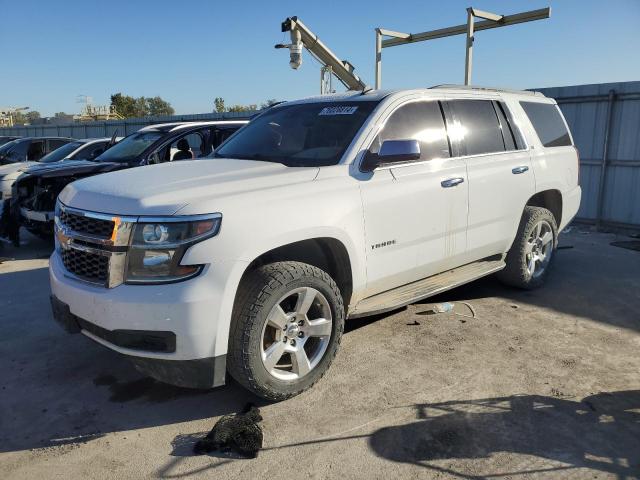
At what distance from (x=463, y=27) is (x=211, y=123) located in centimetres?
683

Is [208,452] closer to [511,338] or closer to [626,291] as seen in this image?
[511,338]

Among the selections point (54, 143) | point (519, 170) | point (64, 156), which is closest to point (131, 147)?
point (64, 156)

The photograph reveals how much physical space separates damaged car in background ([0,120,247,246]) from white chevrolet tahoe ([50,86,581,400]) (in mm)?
3865

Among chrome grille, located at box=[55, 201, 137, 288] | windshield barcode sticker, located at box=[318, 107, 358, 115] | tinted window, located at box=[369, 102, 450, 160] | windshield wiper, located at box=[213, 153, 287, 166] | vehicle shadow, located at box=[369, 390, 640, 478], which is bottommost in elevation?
vehicle shadow, located at box=[369, 390, 640, 478]

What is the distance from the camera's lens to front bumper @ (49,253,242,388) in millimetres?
2883

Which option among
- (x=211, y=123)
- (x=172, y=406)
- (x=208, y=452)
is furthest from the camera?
(x=211, y=123)

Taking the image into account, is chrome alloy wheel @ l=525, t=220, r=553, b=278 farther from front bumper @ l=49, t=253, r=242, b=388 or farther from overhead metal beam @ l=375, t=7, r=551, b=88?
overhead metal beam @ l=375, t=7, r=551, b=88

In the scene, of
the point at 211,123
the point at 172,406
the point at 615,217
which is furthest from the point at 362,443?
the point at 615,217

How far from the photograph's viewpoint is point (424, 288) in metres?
4.33

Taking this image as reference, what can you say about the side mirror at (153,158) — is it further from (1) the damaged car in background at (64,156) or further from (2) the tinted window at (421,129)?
(2) the tinted window at (421,129)

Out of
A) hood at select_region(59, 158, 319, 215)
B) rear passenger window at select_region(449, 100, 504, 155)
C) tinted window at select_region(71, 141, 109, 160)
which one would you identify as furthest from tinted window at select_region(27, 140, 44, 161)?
rear passenger window at select_region(449, 100, 504, 155)

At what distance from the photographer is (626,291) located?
5801 millimetres

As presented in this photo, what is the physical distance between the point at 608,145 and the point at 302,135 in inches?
295

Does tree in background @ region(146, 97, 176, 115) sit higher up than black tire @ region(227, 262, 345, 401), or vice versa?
tree in background @ region(146, 97, 176, 115)
